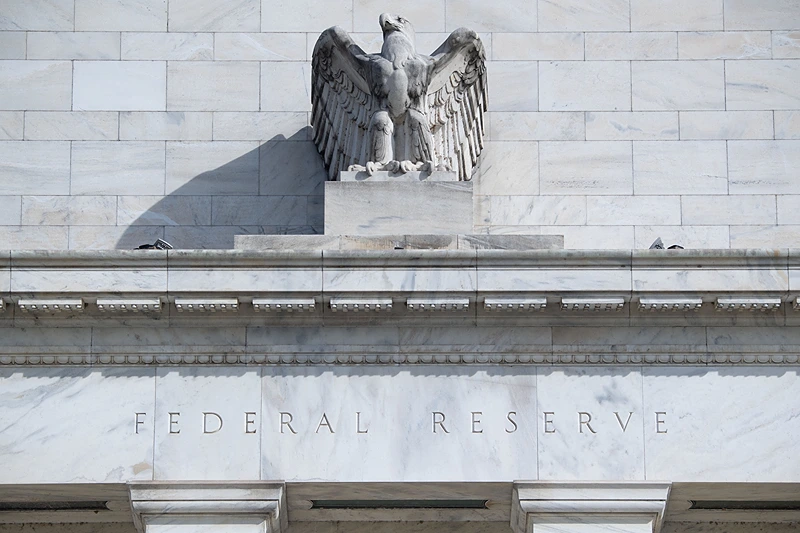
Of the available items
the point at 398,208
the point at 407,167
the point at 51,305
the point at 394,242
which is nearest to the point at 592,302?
the point at 394,242

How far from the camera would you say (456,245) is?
22.3 meters

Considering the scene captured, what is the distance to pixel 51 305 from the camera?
21.5 m

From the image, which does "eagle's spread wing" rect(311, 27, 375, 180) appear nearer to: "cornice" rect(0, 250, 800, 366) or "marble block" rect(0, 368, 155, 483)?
"cornice" rect(0, 250, 800, 366)

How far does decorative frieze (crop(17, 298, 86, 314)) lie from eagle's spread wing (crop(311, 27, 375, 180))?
15.0 feet

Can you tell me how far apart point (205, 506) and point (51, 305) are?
310cm

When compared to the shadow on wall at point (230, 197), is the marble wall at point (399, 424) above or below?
below

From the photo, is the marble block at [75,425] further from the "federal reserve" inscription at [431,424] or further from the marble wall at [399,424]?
the "federal reserve" inscription at [431,424]

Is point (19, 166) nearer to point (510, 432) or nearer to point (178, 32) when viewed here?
point (178, 32)

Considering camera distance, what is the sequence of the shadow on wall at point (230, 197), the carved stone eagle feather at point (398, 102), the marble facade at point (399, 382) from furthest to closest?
1. the shadow on wall at point (230, 197)
2. the carved stone eagle feather at point (398, 102)
3. the marble facade at point (399, 382)

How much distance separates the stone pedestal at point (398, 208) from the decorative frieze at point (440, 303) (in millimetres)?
1581

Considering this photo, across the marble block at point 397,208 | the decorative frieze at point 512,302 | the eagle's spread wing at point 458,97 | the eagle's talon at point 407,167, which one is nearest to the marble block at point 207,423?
the marble block at point 397,208

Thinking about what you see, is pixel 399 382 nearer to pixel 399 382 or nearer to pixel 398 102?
pixel 399 382

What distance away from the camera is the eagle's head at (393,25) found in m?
24.1

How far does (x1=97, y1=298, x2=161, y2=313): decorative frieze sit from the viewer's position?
2139cm
